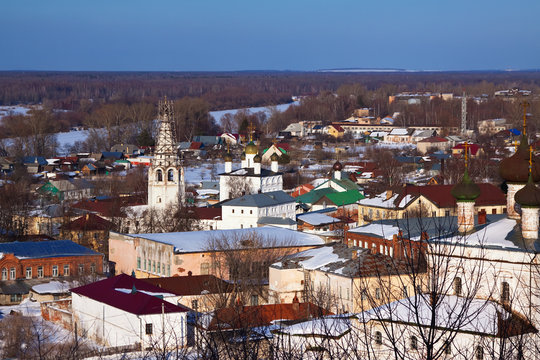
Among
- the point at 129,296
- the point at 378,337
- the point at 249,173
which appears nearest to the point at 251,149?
the point at 249,173

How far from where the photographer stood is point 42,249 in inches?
958

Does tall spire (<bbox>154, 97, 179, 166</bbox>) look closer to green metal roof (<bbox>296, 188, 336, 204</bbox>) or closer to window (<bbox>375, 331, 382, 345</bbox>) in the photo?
green metal roof (<bbox>296, 188, 336, 204</bbox>)

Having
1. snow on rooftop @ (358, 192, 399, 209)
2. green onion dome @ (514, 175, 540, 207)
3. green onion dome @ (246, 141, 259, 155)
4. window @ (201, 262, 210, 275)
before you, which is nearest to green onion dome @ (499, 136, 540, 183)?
green onion dome @ (514, 175, 540, 207)

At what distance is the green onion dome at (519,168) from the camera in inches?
650

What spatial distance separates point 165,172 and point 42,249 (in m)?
7.98

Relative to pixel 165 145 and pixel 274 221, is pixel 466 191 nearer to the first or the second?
pixel 274 221

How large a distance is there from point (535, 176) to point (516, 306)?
2.66m

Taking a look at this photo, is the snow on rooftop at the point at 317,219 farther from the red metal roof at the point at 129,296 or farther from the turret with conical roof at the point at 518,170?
the turret with conical roof at the point at 518,170

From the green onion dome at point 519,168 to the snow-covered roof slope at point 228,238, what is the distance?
318 inches

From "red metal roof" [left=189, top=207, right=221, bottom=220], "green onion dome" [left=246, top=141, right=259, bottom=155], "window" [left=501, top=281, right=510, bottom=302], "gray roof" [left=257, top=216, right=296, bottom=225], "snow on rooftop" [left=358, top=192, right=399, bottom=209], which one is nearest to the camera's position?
"window" [left=501, top=281, right=510, bottom=302]

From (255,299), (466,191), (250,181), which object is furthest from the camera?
(250,181)

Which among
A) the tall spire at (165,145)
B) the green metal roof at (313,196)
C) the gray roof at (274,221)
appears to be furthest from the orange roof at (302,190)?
the gray roof at (274,221)

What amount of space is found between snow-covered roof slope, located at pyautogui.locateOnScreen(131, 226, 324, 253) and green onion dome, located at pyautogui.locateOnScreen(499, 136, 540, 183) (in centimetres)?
809

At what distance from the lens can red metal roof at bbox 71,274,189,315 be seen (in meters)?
17.0
